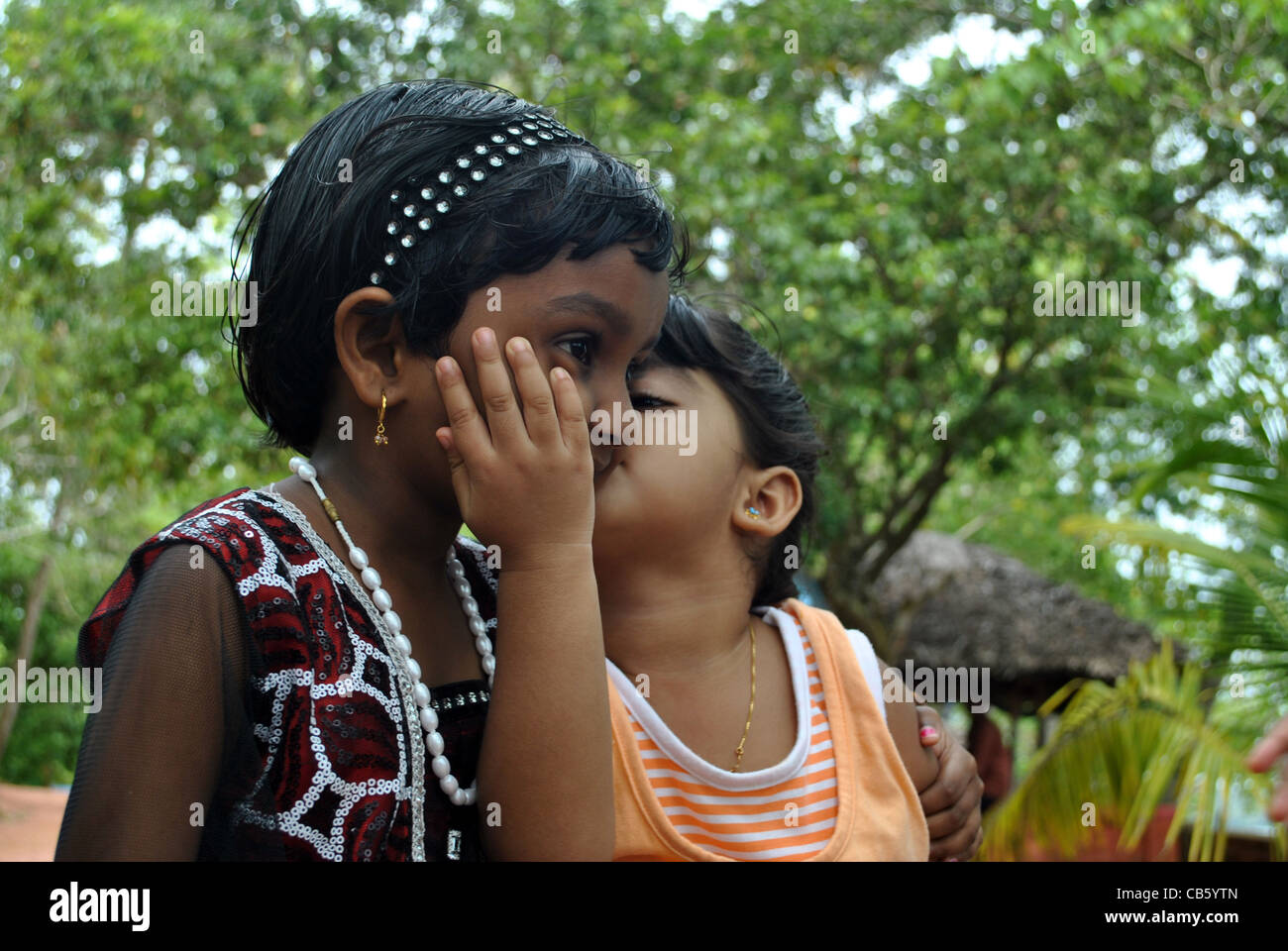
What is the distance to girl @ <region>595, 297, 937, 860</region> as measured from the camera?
75.3 inches

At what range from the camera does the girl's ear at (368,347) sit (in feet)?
5.05

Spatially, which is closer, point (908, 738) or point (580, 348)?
point (580, 348)

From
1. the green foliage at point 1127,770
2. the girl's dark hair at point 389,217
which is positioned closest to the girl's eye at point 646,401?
the girl's dark hair at point 389,217

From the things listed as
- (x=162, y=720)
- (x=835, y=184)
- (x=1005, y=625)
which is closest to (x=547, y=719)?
(x=162, y=720)

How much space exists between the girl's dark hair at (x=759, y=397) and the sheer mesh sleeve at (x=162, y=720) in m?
1.06

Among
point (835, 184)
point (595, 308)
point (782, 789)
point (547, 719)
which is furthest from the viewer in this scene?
point (835, 184)

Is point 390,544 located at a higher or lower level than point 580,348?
lower

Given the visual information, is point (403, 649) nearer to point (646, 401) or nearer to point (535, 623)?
point (535, 623)

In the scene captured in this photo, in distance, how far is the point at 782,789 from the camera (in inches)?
76.8

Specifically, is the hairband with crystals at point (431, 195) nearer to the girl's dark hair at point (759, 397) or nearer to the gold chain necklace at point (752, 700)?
the girl's dark hair at point (759, 397)

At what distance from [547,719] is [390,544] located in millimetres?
371

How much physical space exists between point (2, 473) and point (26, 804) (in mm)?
5769

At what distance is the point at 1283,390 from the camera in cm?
430
